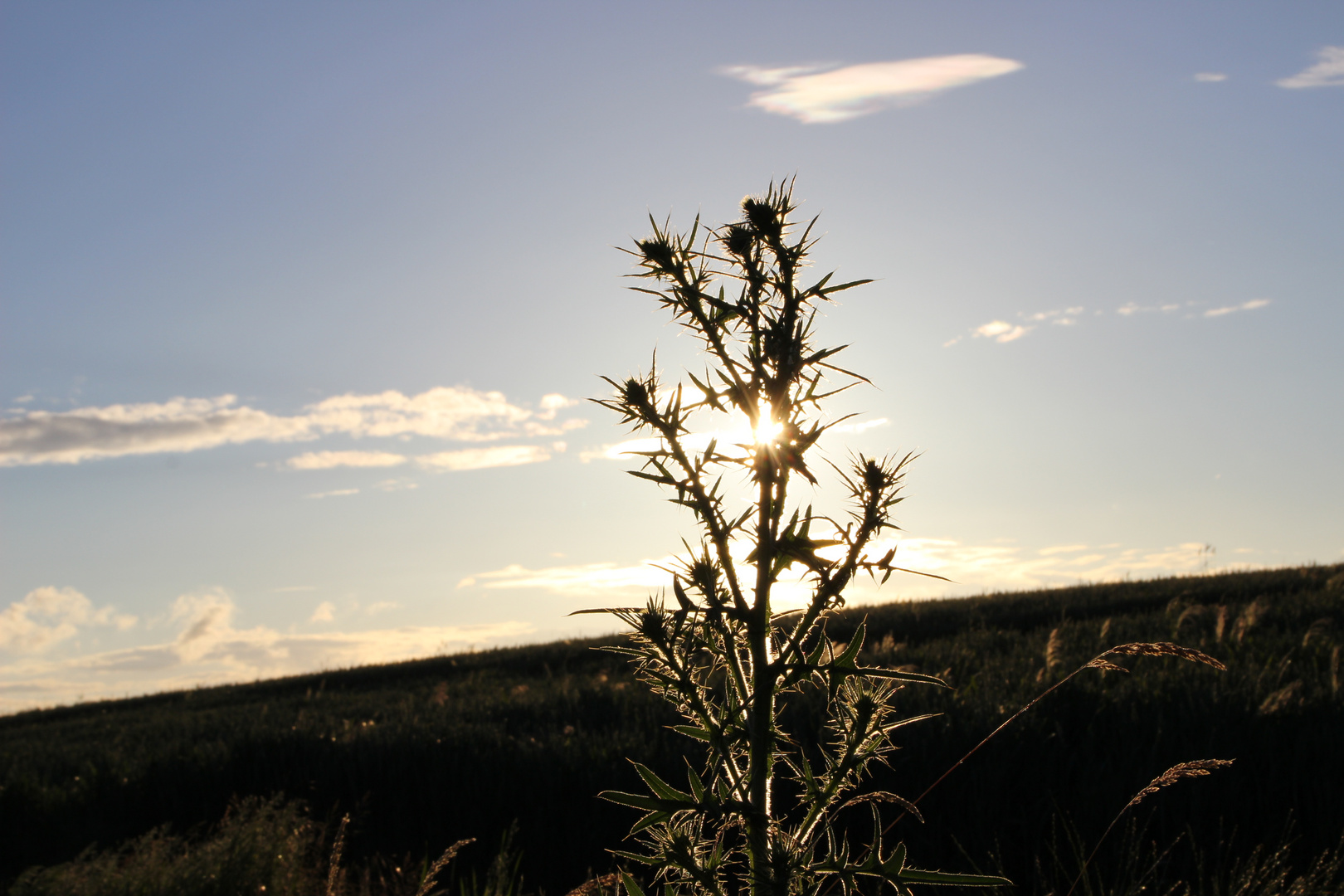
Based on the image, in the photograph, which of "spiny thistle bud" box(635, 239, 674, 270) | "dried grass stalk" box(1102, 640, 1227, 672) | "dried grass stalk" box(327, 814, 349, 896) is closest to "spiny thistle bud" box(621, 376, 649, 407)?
"spiny thistle bud" box(635, 239, 674, 270)

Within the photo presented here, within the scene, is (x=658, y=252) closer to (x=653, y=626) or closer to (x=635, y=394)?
(x=635, y=394)

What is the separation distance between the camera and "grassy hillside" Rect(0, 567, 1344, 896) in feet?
15.0

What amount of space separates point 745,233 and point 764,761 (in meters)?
0.90

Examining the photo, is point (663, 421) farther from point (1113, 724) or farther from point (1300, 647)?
point (1300, 647)

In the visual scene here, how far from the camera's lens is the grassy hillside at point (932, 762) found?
458cm

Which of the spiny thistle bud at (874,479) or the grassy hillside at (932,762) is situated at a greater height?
the spiny thistle bud at (874,479)

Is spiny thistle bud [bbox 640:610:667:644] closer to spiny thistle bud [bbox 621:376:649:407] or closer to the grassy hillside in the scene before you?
spiny thistle bud [bbox 621:376:649:407]

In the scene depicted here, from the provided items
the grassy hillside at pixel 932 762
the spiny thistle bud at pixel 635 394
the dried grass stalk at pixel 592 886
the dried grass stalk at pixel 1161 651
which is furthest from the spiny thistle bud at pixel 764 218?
the grassy hillside at pixel 932 762

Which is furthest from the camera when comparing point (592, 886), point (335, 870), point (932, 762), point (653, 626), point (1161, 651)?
point (932, 762)

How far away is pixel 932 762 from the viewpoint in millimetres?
5410

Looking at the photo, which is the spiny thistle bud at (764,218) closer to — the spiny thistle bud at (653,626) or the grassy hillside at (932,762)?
the spiny thistle bud at (653,626)

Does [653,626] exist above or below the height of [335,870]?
above

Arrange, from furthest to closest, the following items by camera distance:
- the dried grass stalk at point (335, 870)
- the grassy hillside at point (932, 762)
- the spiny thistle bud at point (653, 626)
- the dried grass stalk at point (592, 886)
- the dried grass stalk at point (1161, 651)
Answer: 1. the grassy hillside at point (932, 762)
2. the dried grass stalk at point (335, 870)
3. the dried grass stalk at point (592, 886)
4. the dried grass stalk at point (1161, 651)
5. the spiny thistle bud at point (653, 626)

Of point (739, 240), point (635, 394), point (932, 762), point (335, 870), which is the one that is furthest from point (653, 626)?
point (932, 762)
